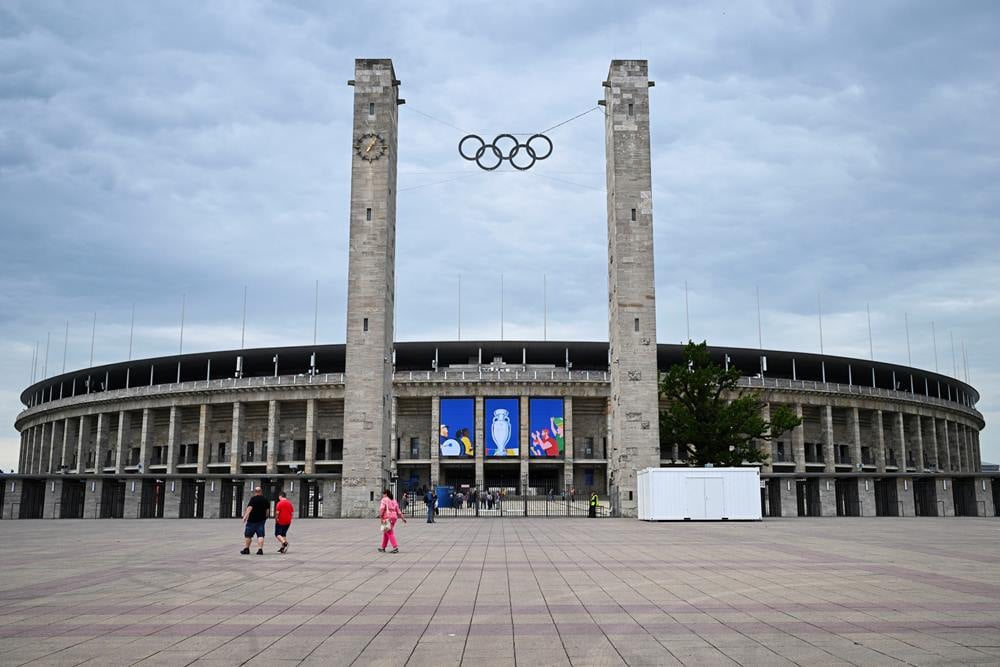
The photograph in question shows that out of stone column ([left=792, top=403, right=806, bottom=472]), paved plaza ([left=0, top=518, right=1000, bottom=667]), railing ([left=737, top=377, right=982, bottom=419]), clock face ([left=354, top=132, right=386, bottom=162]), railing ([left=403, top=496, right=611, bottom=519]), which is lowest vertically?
railing ([left=403, top=496, right=611, bottom=519])

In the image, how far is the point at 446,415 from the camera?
7800cm

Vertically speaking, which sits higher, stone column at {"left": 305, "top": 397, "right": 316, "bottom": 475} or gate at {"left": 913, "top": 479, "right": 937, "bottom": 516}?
stone column at {"left": 305, "top": 397, "right": 316, "bottom": 475}

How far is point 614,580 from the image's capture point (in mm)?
15148

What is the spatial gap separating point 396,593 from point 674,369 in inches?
1695

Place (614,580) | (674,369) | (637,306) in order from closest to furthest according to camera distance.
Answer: (614,580), (637,306), (674,369)

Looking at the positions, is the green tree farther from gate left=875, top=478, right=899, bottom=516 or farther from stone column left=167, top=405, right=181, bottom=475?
stone column left=167, top=405, right=181, bottom=475

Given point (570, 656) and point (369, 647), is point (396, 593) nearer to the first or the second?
point (369, 647)

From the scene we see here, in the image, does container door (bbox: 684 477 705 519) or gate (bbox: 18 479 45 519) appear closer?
container door (bbox: 684 477 705 519)

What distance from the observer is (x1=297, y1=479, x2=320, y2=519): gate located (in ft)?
152

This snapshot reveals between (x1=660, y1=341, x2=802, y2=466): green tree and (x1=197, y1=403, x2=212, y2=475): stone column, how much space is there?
4617 cm

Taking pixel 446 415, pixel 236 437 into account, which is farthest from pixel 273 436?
pixel 446 415

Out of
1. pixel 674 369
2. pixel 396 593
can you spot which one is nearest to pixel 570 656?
pixel 396 593

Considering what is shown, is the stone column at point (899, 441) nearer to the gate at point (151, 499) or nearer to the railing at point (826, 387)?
the railing at point (826, 387)

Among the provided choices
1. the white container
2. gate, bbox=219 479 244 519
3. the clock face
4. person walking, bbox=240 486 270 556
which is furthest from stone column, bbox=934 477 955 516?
person walking, bbox=240 486 270 556
